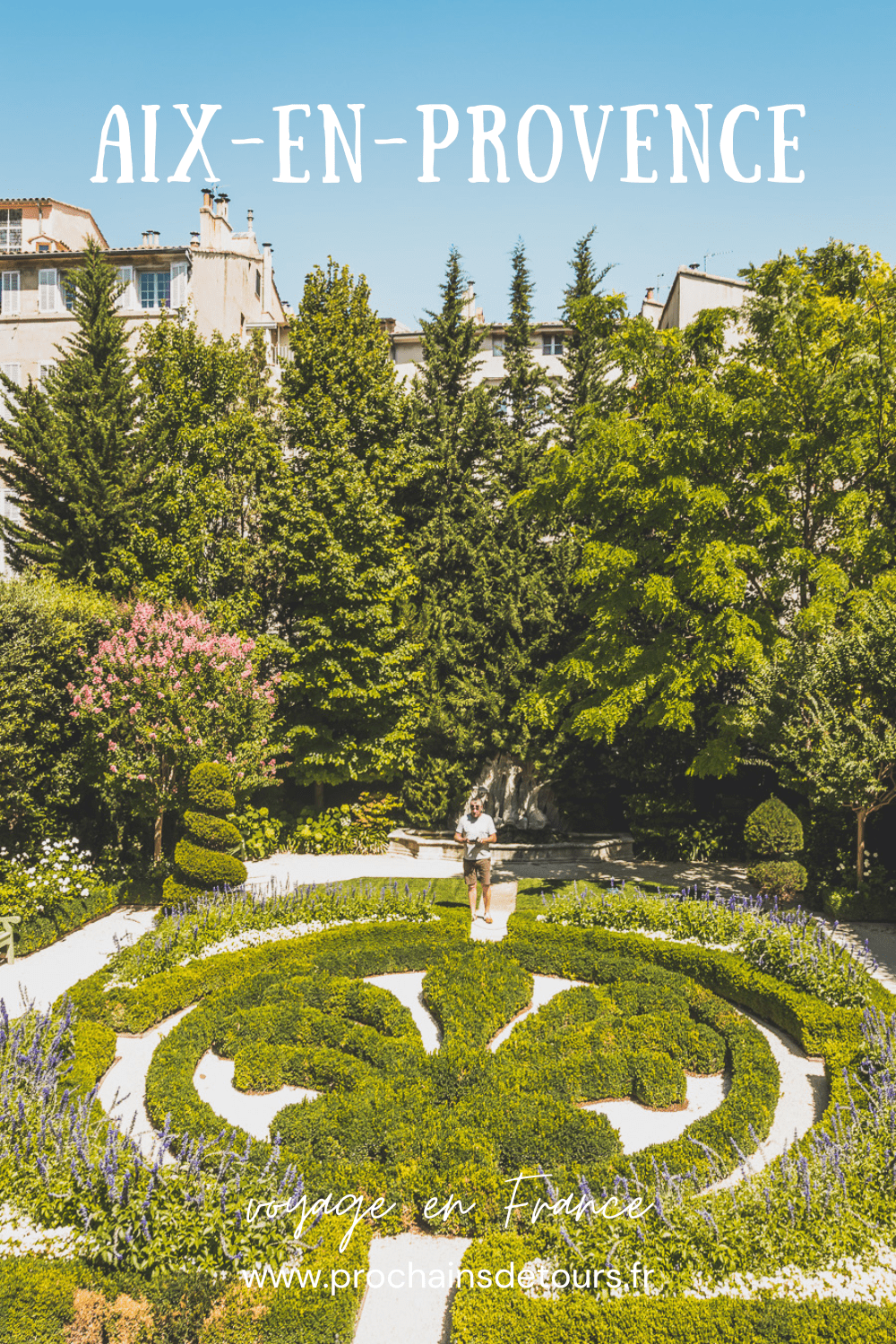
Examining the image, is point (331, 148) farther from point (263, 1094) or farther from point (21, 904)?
point (21, 904)

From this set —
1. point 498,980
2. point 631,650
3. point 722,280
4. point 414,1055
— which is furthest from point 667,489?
point 722,280

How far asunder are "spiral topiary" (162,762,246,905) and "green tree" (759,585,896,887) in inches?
389

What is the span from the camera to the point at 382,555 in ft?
74.7

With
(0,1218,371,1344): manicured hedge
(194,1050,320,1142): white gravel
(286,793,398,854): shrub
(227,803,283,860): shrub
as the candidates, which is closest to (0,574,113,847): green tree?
(227,803,283,860): shrub

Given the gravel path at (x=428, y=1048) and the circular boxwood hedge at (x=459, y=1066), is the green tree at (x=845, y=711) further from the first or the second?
the circular boxwood hedge at (x=459, y=1066)

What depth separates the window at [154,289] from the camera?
107 feet

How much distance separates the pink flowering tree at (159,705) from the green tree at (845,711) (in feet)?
35.3

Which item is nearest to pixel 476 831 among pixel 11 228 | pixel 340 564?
pixel 340 564

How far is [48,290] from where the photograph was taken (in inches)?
1293

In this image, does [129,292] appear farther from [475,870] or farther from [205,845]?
[475,870]

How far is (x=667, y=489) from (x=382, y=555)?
9.43m

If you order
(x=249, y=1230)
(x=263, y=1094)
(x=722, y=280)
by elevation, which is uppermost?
(x=722, y=280)

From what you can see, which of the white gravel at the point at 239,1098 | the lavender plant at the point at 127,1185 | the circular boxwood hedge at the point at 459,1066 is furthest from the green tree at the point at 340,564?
the lavender plant at the point at 127,1185

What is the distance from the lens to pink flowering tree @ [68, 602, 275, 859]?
15789 millimetres
